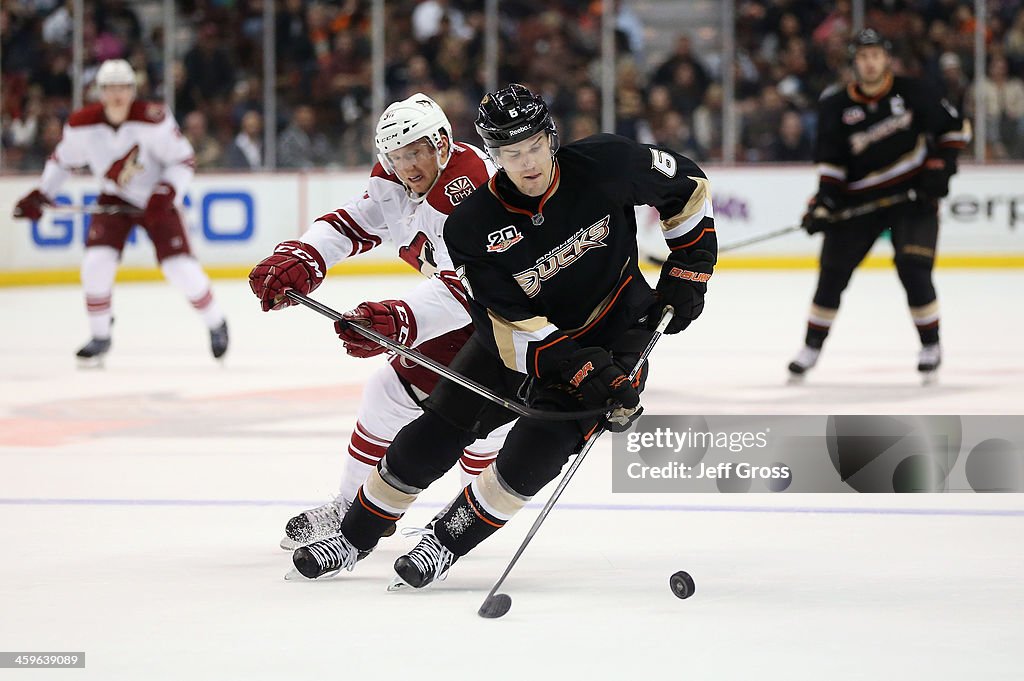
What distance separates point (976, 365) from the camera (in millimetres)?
6914

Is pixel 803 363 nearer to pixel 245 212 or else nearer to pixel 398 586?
pixel 398 586

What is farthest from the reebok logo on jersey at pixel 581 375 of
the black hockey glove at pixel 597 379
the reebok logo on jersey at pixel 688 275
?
the reebok logo on jersey at pixel 688 275

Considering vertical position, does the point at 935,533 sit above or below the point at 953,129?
below

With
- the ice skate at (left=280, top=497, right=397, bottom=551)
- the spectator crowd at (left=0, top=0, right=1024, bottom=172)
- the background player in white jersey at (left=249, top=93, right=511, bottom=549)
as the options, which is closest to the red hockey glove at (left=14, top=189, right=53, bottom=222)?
the spectator crowd at (left=0, top=0, right=1024, bottom=172)

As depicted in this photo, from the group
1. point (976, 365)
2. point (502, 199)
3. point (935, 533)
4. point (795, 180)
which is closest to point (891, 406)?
point (976, 365)

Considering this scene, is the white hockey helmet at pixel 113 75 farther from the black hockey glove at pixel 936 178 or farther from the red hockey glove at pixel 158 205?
the black hockey glove at pixel 936 178

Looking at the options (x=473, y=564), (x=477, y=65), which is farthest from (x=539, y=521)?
(x=477, y=65)

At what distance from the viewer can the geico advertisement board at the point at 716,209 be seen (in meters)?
11.1

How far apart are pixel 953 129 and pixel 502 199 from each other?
12.4 ft

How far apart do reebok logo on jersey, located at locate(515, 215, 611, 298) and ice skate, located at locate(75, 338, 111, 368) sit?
4.49 m

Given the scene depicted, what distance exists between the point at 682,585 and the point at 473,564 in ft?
1.82

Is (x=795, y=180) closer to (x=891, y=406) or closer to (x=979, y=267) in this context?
(x=979, y=267)

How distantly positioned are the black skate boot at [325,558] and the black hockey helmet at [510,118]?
35.2 inches

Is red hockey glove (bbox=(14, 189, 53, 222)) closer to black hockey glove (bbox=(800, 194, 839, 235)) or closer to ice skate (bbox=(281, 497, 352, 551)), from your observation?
black hockey glove (bbox=(800, 194, 839, 235))
